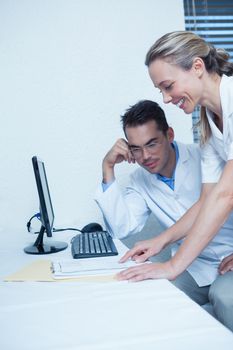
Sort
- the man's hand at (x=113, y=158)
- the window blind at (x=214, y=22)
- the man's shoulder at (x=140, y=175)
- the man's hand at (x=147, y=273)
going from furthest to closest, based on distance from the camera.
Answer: the window blind at (x=214, y=22), the man's shoulder at (x=140, y=175), the man's hand at (x=113, y=158), the man's hand at (x=147, y=273)

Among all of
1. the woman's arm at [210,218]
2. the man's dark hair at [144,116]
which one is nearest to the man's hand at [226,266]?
the woman's arm at [210,218]

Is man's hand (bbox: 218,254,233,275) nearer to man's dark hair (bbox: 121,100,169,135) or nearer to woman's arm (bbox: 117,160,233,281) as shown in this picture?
woman's arm (bbox: 117,160,233,281)

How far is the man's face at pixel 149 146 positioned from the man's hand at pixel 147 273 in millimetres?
626

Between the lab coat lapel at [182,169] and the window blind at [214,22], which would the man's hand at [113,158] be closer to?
the lab coat lapel at [182,169]

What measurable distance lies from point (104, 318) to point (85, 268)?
0.33 metres

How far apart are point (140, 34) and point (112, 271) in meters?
1.37

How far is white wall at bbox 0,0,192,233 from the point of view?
181 centimetres

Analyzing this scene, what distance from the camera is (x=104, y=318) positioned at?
63 centimetres

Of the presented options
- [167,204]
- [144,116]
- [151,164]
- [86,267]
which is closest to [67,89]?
[144,116]

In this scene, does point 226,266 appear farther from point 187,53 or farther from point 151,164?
point 187,53

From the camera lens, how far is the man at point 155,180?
4.80 ft

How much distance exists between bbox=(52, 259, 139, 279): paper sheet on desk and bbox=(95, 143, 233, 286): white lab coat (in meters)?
0.44

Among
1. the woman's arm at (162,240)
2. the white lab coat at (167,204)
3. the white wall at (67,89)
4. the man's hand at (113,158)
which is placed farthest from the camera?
the white wall at (67,89)

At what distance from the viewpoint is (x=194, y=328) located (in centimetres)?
57
